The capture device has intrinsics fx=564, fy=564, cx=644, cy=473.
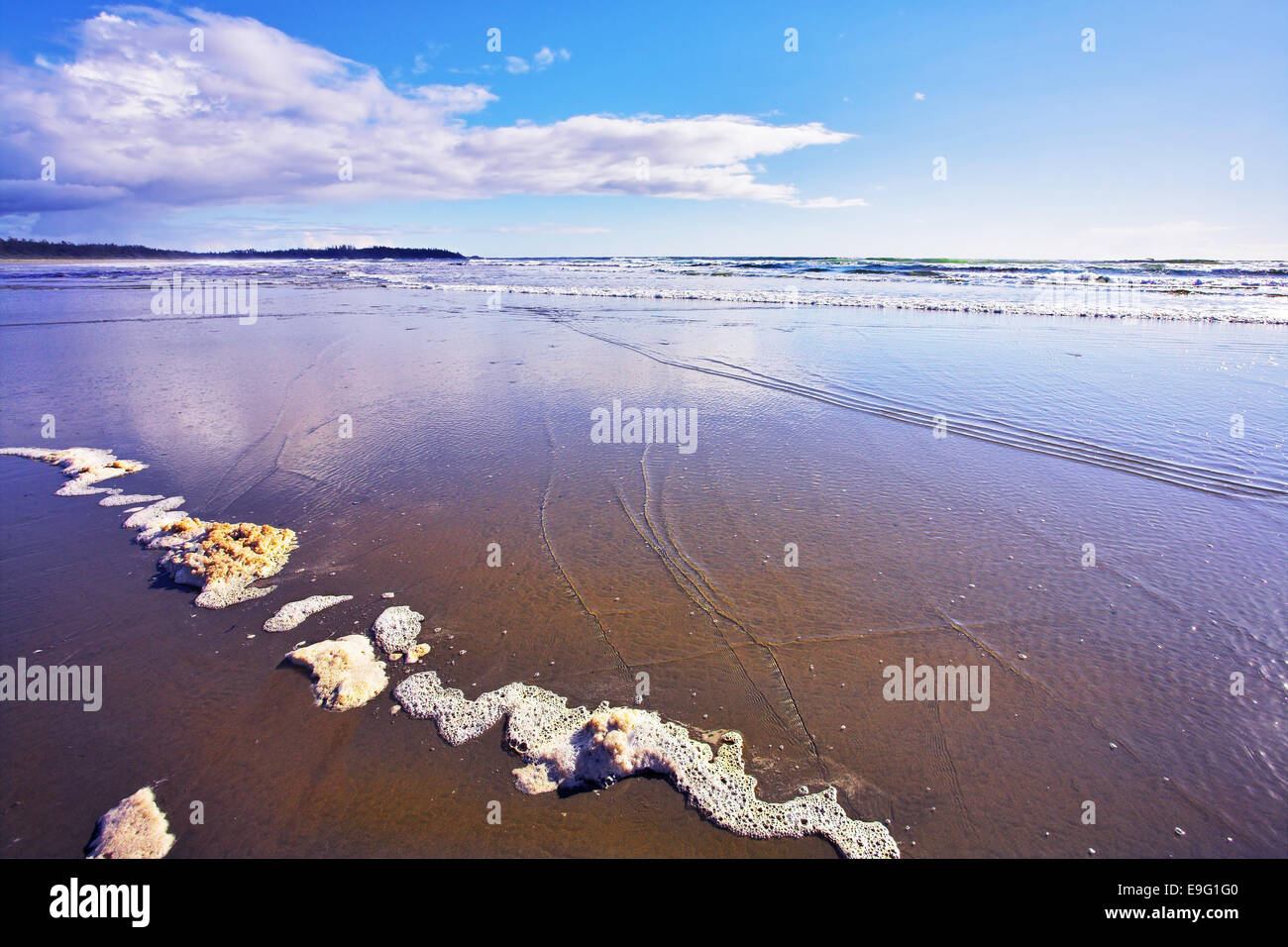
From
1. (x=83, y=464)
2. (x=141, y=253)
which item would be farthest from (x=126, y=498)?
(x=141, y=253)

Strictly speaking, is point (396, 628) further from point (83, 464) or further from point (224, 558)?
point (83, 464)

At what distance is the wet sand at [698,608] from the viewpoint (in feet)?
10.3

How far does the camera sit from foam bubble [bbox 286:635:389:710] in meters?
3.84

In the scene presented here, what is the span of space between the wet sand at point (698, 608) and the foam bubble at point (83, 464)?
23cm

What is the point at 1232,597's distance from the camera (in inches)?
191

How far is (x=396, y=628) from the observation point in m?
4.50

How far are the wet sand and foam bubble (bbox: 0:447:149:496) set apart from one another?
0.75ft

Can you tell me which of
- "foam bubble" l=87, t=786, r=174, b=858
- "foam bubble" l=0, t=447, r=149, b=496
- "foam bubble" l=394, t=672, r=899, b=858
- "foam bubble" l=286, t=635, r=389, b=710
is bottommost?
"foam bubble" l=87, t=786, r=174, b=858

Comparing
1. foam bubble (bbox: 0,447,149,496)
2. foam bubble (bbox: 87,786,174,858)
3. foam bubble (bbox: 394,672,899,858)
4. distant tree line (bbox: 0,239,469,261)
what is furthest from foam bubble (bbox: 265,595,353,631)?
distant tree line (bbox: 0,239,469,261)

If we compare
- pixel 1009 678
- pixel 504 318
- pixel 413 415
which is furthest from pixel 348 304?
pixel 1009 678

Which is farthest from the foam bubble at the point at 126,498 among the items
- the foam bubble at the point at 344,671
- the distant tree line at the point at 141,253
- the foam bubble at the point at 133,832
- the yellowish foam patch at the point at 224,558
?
the distant tree line at the point at 141,253

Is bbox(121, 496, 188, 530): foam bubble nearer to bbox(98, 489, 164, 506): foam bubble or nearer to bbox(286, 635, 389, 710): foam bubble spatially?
bbox(98, 489, 164, 506): foam bubble
